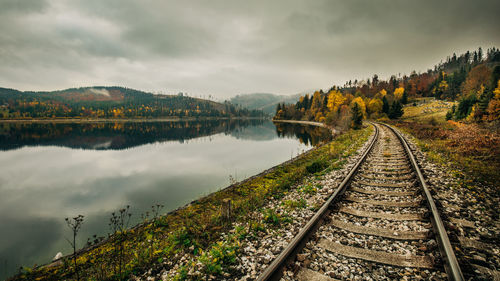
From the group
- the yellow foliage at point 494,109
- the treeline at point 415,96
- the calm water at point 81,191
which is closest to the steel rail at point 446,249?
the calm water at point 81,191

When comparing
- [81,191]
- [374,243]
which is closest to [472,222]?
[374,243]

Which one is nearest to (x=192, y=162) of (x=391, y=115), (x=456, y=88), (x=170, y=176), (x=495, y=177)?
(x=170, y=176)

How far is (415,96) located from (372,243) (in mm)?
137618

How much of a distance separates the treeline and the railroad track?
37274 mm

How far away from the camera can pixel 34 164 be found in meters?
25.5

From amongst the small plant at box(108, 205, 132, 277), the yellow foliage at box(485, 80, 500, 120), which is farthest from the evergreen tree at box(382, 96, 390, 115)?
the small plant at box(108, 205, 132, 277)

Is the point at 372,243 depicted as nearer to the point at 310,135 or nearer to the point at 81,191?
the point at 81,191

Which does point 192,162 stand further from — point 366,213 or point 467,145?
point 467,145

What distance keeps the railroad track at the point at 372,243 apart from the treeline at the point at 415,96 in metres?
37.3

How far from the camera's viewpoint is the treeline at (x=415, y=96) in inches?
1563

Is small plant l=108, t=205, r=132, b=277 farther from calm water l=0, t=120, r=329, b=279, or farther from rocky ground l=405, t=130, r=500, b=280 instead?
rocky ground l=405, t=130, r=500, b=280

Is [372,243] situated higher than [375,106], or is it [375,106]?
[375,106]

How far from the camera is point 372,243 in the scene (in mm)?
4398

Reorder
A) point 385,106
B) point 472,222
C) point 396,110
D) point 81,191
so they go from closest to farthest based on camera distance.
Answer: point 472,222 → point 81,191 → point 396,110 → point 385,106
